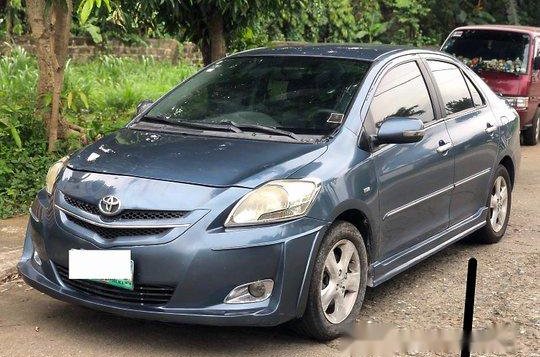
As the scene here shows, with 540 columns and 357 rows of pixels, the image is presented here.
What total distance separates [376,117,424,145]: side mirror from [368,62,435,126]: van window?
7.2 inches

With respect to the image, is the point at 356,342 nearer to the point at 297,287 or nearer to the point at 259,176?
the point at 297,287

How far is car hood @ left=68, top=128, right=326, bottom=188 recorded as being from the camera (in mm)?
4266

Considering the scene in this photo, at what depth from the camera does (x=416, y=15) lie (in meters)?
20.7

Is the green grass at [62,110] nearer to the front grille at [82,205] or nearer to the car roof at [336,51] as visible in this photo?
the car roof at [336,51]

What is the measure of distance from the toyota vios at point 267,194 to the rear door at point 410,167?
0.04 ft

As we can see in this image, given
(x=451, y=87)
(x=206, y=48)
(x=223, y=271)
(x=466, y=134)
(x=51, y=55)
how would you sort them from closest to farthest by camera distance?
(x=223, y=271) → (x=466, y=134) → (x=451, y=87) → (x=51, y=55) → (x=206, y=48)

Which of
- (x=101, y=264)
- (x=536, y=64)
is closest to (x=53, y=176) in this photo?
(x=101, y=264)

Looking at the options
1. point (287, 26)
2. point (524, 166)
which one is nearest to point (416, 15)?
point (287, 26)

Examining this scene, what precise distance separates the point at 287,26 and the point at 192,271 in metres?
14.0

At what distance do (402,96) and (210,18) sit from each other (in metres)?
3.97

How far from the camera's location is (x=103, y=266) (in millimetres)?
4094

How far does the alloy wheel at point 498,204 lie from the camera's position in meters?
6.57

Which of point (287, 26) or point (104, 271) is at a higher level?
point (104, 271)

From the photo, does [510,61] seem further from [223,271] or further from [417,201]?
[223,271]
